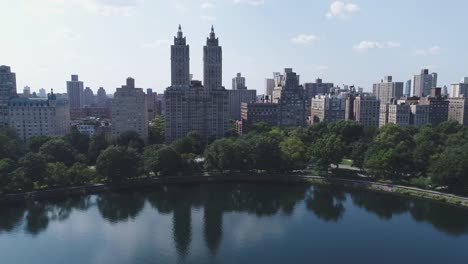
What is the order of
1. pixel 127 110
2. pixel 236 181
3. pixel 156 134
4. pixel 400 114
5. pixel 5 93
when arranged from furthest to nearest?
pixel 400 114 → pixel 156 134 → pixel 5 93 → pixel 127 110 → pixel 236 181

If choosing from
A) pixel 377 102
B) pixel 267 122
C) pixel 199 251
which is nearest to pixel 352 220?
pixel 199 251

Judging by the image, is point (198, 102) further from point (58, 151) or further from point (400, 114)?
point (400, 114)

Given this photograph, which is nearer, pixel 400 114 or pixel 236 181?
pixel 236 181

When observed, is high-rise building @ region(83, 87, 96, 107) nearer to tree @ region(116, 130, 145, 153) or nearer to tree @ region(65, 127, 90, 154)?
tree @ region(65, 127, 90, 154)

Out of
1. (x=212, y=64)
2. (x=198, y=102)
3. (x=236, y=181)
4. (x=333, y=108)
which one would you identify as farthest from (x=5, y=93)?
(x=333, y=108)

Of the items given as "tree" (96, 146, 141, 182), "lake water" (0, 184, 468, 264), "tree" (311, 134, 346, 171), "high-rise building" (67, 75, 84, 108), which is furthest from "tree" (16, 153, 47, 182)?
"high-rise building" (67, 75, 84, 108)
